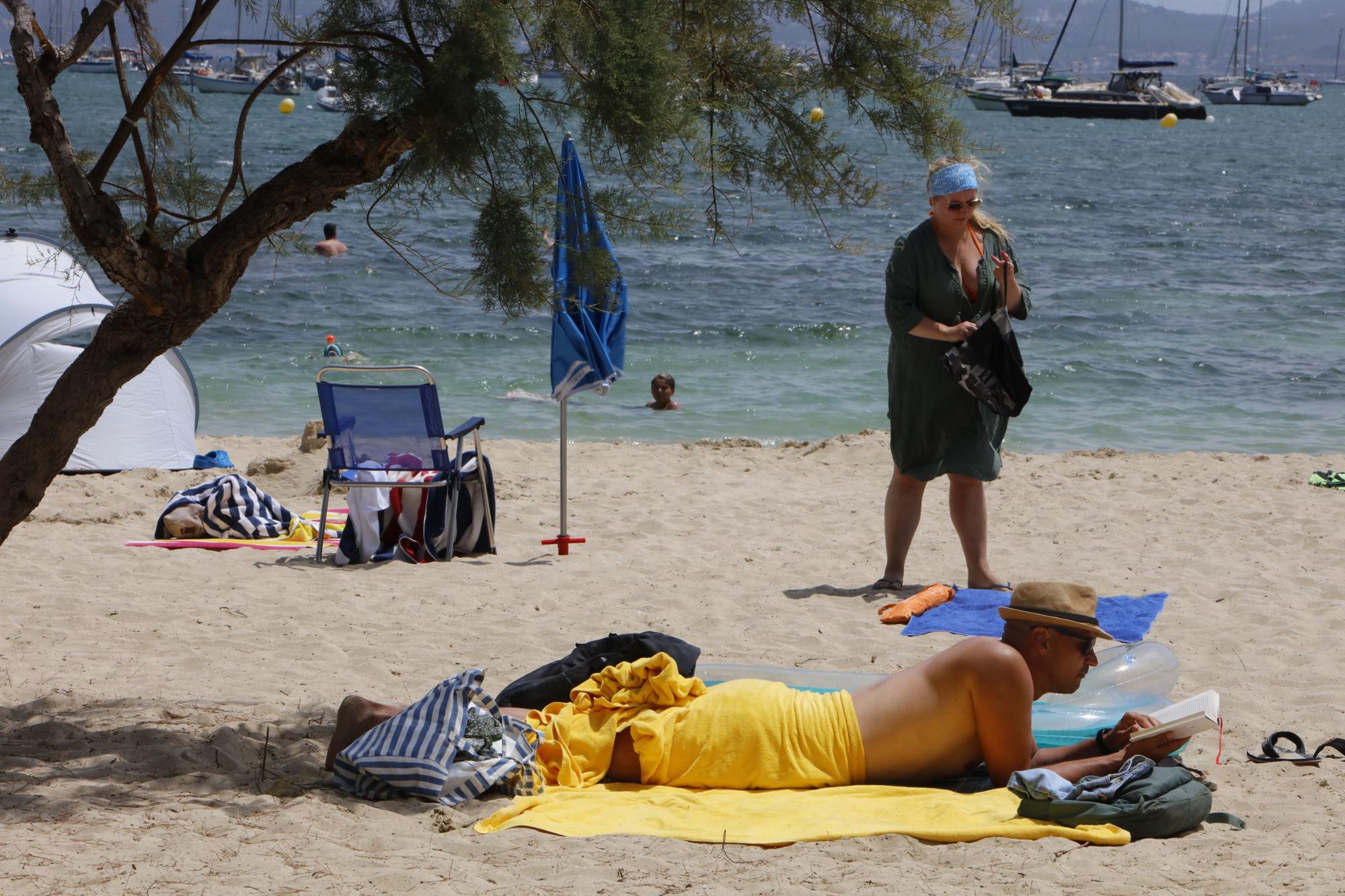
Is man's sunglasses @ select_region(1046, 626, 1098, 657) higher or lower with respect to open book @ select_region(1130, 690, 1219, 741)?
higher

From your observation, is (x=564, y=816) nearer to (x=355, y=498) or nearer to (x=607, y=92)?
(x=607, y=92)

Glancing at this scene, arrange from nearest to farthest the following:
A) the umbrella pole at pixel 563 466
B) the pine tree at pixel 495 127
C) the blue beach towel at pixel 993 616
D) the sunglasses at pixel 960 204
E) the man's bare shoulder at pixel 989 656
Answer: the man's bare shoulder at pixel 989 656 < the pine tree at pixel 495 127 < the blue beach towel at pixel 993 616 < the sunglasses at pixel 960 204 < the umbrella pole at pixel 563 466

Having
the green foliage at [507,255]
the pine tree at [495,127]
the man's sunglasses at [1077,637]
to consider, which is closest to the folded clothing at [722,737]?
the man's sunglasses at [1077,637]

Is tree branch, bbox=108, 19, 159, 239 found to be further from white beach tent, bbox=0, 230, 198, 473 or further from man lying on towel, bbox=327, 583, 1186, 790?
white beach tent, bbox=0, 230, 198, 473

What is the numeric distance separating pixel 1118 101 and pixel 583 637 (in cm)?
6519

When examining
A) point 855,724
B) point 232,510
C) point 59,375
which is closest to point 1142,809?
point 855,724

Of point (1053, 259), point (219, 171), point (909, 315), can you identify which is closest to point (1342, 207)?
point (1053, 259)

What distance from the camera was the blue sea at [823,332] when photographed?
36.2 feet

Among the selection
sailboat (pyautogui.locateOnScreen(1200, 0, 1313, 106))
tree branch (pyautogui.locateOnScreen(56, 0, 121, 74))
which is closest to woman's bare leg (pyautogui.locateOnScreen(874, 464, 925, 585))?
tree branch (pyautogui.locateOnScreen(56, 0, 121, 74))

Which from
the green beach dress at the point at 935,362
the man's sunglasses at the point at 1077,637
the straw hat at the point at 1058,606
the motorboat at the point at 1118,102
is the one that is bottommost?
the man's sunglasses at the point at 1077,637

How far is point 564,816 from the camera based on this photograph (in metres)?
3.38

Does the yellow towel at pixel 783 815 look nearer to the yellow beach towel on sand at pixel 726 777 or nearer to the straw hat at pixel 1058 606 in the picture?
the yellow beach towel on sand at pixel 726 777

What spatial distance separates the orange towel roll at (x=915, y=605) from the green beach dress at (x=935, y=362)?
0.48m

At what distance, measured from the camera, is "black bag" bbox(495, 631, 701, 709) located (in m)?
3.98
